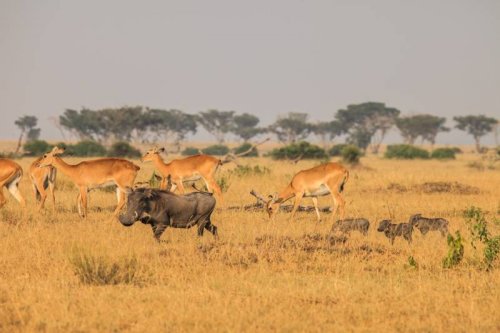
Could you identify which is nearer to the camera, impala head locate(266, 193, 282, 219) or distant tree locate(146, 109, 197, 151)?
impala head locate(266, 193, 282, 219)

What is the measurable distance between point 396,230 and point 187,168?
7910mm

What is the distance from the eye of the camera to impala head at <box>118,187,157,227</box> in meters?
10.3

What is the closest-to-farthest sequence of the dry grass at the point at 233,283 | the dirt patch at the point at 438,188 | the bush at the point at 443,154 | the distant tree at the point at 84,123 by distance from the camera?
1. the dry grass at the point at 233,283
2. the dirt patch at the point at 438,188
3. the bush at the point at 443,154
4. the distant tree at the point at 84,123

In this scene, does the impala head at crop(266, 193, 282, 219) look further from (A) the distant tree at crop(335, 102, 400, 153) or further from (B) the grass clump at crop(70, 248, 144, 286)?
(A) the distant tree at crop(335, 102, 400, 153)

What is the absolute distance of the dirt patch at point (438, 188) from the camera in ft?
67.6

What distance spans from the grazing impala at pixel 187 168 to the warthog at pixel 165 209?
6996 millimetres

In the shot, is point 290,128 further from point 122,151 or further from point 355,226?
point 355,226

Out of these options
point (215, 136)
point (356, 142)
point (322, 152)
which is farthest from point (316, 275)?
point (215, 136)

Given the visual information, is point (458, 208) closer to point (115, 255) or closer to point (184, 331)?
point (115, 255)

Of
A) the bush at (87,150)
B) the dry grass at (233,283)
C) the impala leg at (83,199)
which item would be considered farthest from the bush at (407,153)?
the dry grass at (233,283)

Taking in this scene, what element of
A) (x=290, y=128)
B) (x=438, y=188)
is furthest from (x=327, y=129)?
(x=438, y=188)

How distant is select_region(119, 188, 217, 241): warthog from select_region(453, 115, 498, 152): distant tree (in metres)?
86.0

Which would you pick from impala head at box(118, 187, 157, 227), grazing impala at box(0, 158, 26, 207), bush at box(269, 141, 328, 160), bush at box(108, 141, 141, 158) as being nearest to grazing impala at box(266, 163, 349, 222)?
impala head at box(118, 187, 157, 227)

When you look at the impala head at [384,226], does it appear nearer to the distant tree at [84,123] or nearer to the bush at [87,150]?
the bush at [87,150]
